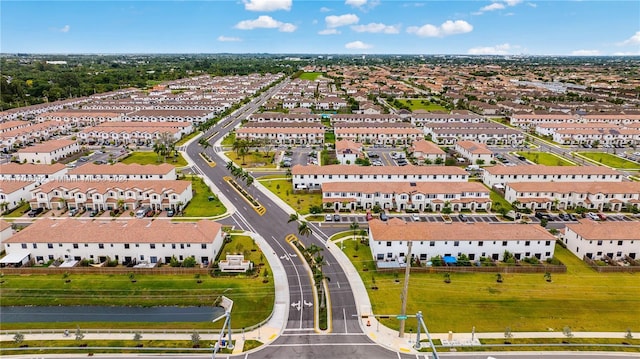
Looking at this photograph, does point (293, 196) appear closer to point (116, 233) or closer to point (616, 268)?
point (116, 233)

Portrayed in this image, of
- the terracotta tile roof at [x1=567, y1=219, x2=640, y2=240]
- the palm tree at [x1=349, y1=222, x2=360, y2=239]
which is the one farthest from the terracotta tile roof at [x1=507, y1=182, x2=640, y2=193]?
the palm tree at [x1=349, y1=222, x2=360, y2=239]

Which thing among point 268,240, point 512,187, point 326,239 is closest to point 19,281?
point 268,240

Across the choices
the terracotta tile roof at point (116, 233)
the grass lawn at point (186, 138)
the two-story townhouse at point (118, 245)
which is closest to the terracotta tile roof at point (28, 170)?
the terracotta tile roof at point (116, 233)

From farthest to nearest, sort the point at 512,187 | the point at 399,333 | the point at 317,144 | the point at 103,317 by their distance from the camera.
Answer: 1. the point at 317,144
2. the point at 512,187
3. the point at 103,317
4. the point at 399,333

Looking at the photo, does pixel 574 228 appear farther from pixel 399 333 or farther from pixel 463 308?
pixel 399 333

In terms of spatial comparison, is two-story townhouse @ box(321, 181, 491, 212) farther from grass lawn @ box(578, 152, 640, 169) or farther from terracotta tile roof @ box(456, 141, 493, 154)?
grass lawn @ box(578, 152, 640, 169)

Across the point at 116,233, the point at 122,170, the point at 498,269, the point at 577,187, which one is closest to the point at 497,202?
the point at 577,187
